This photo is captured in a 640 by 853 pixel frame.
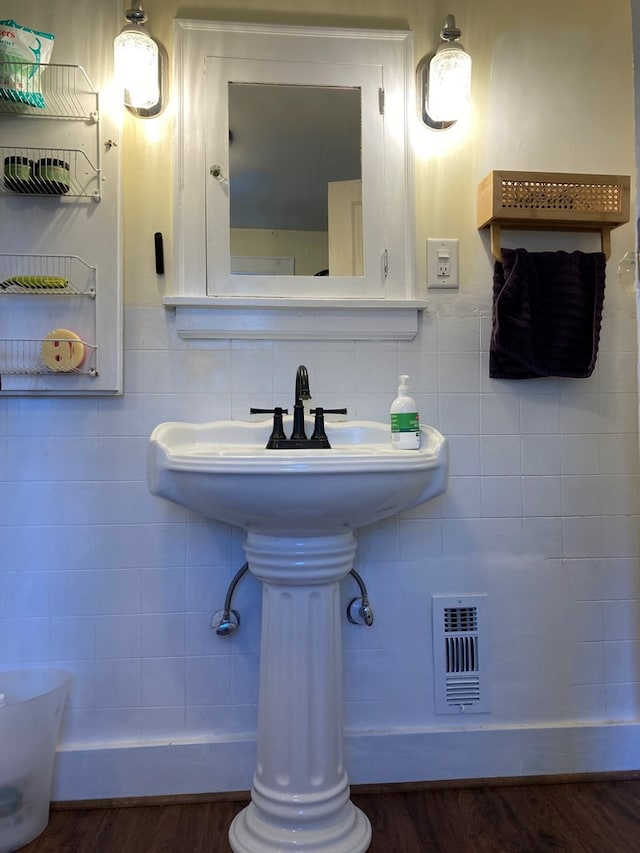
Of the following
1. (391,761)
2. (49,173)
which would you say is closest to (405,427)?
(391,761)

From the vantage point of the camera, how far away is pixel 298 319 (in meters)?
1.43

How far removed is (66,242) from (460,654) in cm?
145

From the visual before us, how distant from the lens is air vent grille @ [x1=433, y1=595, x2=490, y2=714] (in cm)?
145

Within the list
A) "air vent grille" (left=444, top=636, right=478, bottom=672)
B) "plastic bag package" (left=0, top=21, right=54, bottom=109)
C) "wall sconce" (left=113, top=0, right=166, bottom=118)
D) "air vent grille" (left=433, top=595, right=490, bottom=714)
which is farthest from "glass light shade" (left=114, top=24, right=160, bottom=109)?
"air vent grille" (left=444, top=636, right=478, bottom=672)

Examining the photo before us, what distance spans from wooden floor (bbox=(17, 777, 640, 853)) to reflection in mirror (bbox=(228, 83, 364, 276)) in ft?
4.34

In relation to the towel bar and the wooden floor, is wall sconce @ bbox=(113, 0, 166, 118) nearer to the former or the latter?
the towel bar

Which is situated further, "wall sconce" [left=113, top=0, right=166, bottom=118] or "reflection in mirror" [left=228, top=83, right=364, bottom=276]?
"reflection in mirror" [left=228, top=83, right=364, bottom=276]

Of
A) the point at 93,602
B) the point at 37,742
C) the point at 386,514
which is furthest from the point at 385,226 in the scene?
the point at 37,742

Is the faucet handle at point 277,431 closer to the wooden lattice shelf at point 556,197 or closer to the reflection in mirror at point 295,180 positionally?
the reflection in mirror at point 295,180

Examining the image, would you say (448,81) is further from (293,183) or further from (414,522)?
(414,522)

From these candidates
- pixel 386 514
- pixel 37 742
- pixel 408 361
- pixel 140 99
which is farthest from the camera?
pixel 408 361

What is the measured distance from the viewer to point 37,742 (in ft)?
4.05

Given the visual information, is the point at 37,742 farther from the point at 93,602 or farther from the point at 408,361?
the point at 408,361

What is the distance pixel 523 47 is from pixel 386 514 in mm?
1322
